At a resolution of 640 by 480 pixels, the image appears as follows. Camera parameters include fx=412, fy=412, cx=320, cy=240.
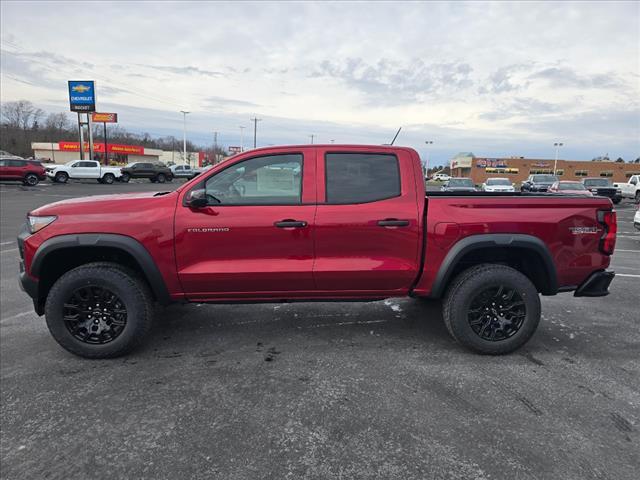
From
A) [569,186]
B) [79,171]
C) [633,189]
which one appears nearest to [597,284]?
[569,186]

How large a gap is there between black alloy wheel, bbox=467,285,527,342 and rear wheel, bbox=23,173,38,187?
32.5 m

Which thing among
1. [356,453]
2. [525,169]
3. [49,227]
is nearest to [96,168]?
[49,227]

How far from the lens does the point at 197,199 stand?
3326mm

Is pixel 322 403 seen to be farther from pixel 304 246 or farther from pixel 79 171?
pixel 79 171

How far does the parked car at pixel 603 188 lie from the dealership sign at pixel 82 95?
Result: 45332mm

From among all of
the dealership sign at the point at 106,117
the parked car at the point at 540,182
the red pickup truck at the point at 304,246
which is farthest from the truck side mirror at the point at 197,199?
the dealership sign at the point at 106,117

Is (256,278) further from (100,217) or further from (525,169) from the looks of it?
(525,169)

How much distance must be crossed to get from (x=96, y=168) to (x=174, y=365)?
34821mm

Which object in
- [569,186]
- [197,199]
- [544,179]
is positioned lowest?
[197,199]

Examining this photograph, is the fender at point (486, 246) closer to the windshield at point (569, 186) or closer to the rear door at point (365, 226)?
the rear door at point (365, 226)

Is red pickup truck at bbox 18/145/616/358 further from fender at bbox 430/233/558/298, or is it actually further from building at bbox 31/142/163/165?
building at bbox 31/142/163/165

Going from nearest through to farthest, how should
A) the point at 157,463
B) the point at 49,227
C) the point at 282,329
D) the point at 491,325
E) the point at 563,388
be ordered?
1. the point at 157,463
2. the point at 563,388
3. the point at 49,227
4. the point at 491,325
5. the point at 282,329

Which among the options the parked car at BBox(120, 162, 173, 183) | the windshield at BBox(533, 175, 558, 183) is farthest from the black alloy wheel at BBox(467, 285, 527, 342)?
the parked car at BBox(120, 162, 173, 183)

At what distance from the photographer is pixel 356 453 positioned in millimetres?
2369
